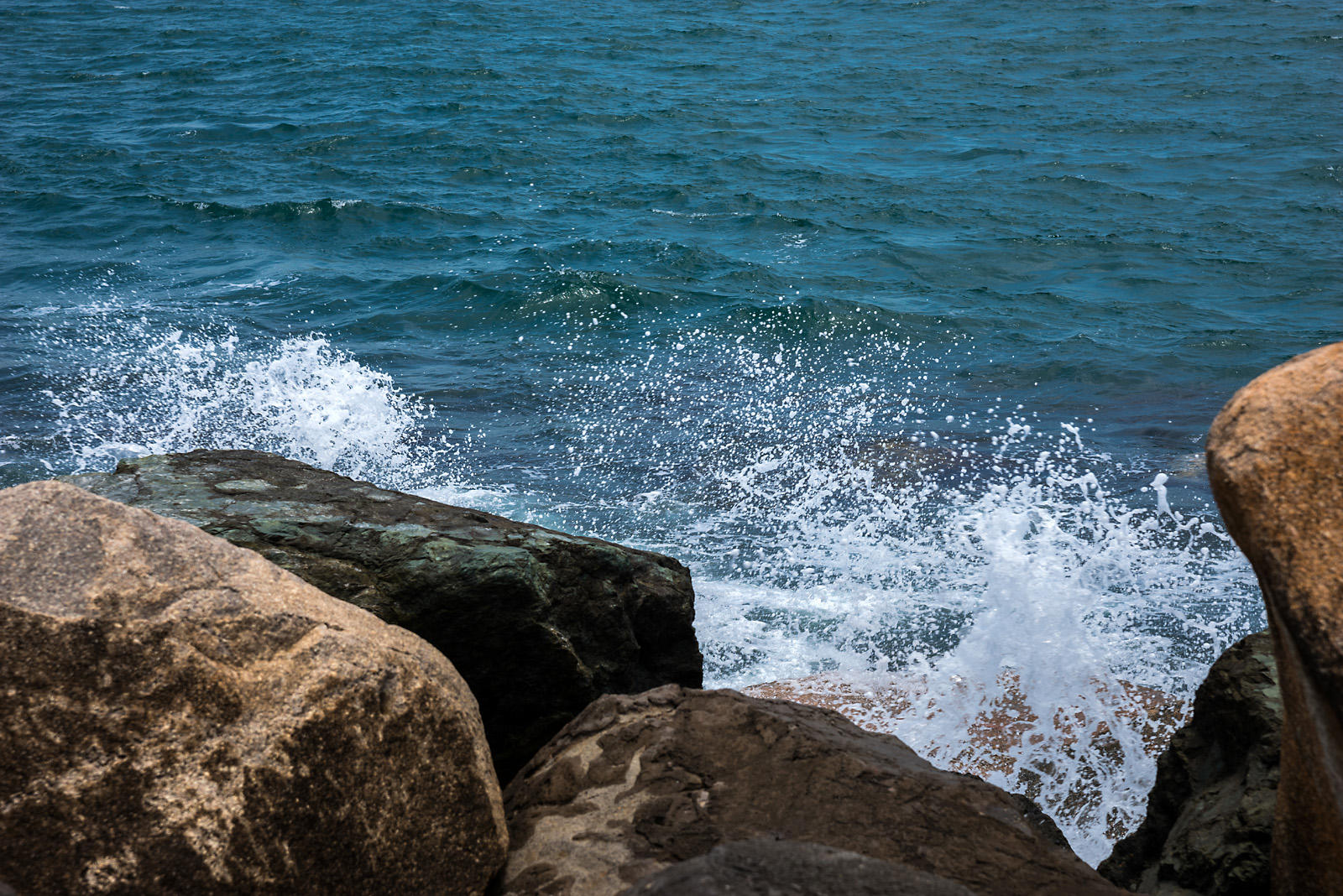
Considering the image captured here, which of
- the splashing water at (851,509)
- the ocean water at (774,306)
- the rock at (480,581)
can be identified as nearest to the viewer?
the rock at (480,581)

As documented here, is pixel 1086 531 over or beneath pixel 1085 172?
beneath

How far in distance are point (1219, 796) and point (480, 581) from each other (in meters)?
2.24

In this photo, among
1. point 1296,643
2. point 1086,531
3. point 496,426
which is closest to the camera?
point 1296,643

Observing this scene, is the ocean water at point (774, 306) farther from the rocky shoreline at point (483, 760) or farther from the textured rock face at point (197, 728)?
the textured rock face at point (197, 728)

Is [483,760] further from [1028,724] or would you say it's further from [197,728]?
[1028,724]

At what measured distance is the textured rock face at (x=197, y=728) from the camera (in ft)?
6.43

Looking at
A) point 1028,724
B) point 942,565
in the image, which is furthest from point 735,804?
point 942,565

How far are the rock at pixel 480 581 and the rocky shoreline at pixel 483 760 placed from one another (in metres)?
0.52

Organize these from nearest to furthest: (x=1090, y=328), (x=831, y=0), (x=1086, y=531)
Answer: (x=1086, y=531)
(x=1090, y=328)
(x=831, y=0)

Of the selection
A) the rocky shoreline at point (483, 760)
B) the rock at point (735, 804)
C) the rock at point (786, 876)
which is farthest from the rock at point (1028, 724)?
the rock at point (786, 876)

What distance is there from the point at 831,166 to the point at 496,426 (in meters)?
7.78

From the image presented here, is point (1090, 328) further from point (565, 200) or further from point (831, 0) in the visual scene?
point (831, 0)

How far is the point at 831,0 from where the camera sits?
23.0m

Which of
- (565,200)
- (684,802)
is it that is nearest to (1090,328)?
(565,200)
